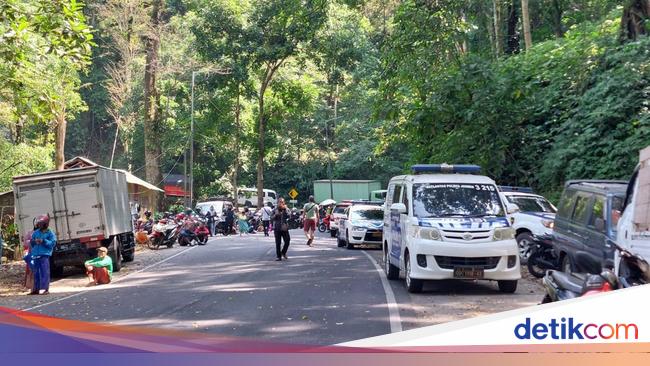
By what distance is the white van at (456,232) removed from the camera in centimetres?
1145

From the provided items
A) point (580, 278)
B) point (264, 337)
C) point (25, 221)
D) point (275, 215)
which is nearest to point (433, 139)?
point (275, 215)

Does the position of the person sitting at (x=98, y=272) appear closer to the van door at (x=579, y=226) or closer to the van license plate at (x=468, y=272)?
the van license plate at (x=468, y=272)

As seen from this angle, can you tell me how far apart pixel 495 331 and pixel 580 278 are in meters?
1.88

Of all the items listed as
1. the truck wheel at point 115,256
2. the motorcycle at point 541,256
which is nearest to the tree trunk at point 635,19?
the motorcycle at point 541,256

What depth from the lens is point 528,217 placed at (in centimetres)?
1727

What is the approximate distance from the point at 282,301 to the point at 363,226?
553 inches

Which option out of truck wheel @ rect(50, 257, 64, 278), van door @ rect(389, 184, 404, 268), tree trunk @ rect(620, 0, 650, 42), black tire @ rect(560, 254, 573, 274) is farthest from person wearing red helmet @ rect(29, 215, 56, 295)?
tree trunk @ rect(620, 0, 650, 42)

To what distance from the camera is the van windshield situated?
38.9 ft

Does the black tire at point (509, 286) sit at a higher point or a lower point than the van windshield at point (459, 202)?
lower

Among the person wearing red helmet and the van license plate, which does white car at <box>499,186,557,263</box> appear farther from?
the person wearing red helmet

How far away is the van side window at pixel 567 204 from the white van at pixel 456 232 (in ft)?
4.53

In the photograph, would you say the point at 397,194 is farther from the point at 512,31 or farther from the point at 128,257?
the point at 512,31

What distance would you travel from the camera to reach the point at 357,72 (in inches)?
1751

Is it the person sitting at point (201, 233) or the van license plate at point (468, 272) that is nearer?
the van license plate at point (468, 272)
